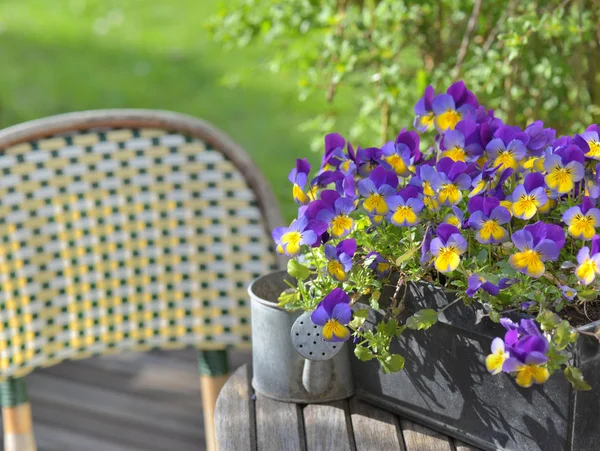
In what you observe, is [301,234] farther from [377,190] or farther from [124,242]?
[124,242]

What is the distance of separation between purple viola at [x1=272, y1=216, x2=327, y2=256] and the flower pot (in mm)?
104

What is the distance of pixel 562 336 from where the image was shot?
2.65 ft

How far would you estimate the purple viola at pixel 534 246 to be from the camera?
2.78 feet

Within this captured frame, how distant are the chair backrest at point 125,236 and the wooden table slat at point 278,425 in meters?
0.54

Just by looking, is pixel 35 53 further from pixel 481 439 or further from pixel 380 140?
pixel 481 439

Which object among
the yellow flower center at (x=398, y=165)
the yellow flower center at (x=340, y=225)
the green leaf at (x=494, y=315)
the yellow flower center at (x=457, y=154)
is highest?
the yellow flower center at (x=457, y=154)

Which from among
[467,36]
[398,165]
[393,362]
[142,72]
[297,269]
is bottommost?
[393,362]

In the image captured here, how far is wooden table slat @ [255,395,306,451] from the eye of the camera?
981 millimetres

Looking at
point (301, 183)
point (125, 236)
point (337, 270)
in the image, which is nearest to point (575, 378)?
point (337, 270)

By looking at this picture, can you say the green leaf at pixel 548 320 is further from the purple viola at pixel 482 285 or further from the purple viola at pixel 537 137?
the purple viola at pixel 537 137

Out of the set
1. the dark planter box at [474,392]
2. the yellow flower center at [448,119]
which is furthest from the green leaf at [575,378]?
the yellow flower center at [448,119]

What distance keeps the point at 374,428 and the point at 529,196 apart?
0.33 metres

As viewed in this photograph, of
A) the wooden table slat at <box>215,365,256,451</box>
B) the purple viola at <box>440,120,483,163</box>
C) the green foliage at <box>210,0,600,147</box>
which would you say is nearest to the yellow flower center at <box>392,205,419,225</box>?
the purple viola at <box>440,120,483,163</box>

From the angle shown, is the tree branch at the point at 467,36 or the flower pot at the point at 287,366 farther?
the tree branch at the point at 467,36
